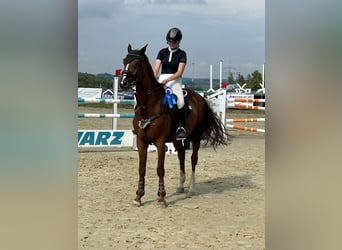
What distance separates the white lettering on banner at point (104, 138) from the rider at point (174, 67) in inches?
124

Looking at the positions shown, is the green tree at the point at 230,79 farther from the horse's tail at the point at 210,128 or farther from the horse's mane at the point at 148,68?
the horse's mane at the point at 148,68

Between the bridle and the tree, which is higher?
the tree

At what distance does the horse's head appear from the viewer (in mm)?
4133

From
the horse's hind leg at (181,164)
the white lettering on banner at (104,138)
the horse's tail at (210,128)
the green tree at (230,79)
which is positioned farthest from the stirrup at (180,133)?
the green tree at (230,79)

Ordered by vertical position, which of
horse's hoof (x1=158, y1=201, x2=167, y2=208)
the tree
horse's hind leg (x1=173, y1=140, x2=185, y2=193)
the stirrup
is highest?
the tree

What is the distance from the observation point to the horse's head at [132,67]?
4.13 metres

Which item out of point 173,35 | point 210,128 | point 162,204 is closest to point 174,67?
point 173,35

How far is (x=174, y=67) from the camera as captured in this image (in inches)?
189

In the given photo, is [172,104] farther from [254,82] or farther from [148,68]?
[254,82]

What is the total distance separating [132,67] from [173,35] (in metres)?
0.75

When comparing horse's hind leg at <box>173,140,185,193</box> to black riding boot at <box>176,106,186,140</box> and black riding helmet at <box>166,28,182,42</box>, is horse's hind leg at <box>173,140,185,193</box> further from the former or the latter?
black riding helmet at <box>166,28,182,42</box>

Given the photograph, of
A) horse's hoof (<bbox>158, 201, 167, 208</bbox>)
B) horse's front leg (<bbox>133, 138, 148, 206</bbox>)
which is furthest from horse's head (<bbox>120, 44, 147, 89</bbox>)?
horse's hoof (<bbox>158, 201, 167, 208</bbox>)
